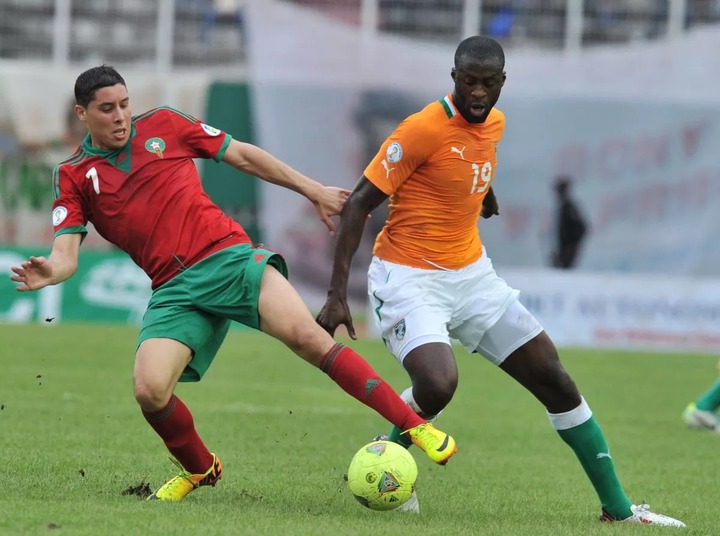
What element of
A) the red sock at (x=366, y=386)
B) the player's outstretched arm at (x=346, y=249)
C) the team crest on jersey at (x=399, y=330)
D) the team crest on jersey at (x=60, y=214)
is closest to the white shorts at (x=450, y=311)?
the team crest on jersey at (x=399, y=330)

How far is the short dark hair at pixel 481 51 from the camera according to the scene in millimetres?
6867

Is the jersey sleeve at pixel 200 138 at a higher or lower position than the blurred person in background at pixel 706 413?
higher

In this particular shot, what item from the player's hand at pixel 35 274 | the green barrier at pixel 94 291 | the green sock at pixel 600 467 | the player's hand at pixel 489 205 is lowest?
the green barrier at pixel 94 291

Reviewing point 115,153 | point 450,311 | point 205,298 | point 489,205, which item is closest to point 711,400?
point 489,205

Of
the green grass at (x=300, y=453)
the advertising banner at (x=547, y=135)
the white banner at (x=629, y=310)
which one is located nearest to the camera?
the green grass at (x=300, y=453)

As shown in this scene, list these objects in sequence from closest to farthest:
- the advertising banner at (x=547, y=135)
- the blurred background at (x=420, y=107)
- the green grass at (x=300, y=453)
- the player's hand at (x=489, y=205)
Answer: the green grass at (x=300, y=453), the player's hand at (x=489, y=205), the blurred background at (x=420, y=107), the advertising banner at (x=547, y=135)

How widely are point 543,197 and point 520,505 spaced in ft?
61.8

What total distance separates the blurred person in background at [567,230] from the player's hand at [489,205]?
18.2 meters

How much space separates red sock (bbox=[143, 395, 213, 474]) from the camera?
684 centimetres

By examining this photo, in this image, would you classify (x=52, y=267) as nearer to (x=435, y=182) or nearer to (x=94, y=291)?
(x=435, y=182)

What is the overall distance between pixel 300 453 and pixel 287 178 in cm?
294

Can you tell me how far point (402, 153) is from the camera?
709cm

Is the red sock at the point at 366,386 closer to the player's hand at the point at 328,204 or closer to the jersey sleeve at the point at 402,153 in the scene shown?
the player's hand at the point at 328,204

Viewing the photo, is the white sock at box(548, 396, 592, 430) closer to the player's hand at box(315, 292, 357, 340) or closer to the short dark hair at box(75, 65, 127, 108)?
the player's hand at box(315, 292, 357, 340)
